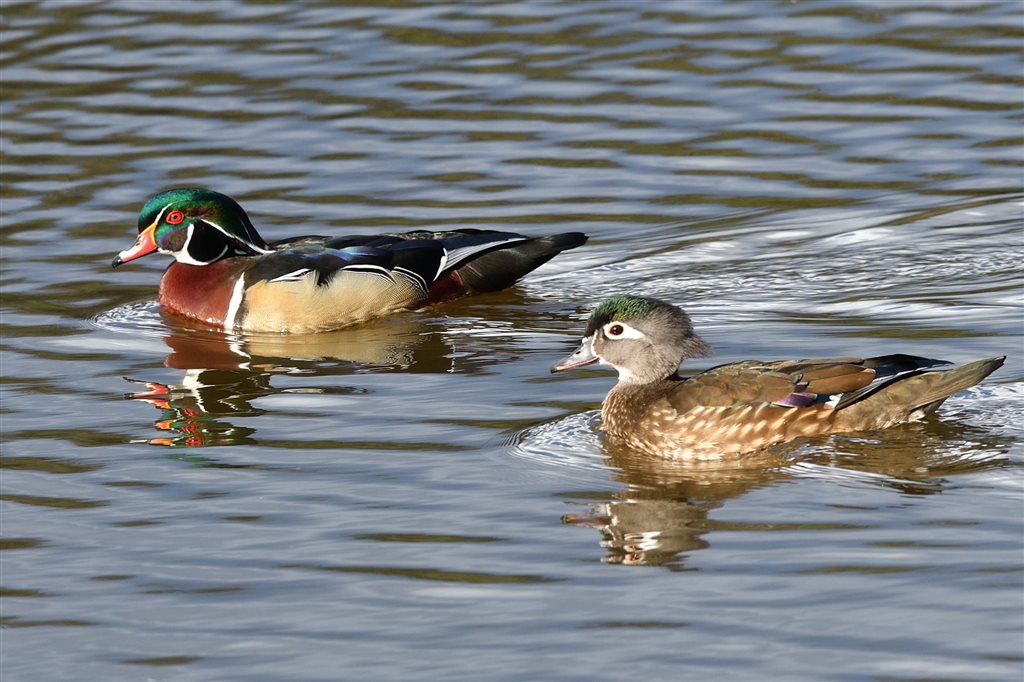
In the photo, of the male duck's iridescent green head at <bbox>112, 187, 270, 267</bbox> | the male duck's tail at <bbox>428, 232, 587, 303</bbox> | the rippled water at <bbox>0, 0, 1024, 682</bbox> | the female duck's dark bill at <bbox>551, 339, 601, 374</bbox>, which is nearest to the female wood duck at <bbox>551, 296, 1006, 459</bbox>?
the rippled water at <bbox>0, 0, 1024, 682</bbox>

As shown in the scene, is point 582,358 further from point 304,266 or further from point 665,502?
point 304,266

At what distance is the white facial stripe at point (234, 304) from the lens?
1249cm

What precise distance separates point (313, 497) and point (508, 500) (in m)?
0.89

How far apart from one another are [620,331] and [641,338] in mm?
112

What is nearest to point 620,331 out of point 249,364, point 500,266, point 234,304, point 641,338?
point 641,338

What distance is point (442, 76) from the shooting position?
1764 centimetres

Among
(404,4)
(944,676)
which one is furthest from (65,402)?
(404,4)

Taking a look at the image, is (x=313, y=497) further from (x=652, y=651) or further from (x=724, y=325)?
(x=724, y=325)

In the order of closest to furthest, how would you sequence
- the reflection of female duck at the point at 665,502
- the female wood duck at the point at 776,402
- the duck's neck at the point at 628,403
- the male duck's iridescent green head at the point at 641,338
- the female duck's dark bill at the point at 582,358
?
the reflection of female duck at the point at 665,502
the female wood duck at the point at 776,402
the duck's neck at the point at 628,403
the male duck's iridescent green head at the point at 641,338
the female duck's dark bill at the point at 582,358

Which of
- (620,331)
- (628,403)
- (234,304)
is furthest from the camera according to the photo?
(234,304)

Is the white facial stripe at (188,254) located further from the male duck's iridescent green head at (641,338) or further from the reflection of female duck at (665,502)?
the reflection of female duck at (665,502)

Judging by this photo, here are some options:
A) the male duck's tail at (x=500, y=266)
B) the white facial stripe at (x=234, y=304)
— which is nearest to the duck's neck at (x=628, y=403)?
the male duck's tail at (x=500, y=266)

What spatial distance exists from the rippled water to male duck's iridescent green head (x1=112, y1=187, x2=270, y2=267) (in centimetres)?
56

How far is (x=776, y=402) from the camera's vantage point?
9.01 meters
